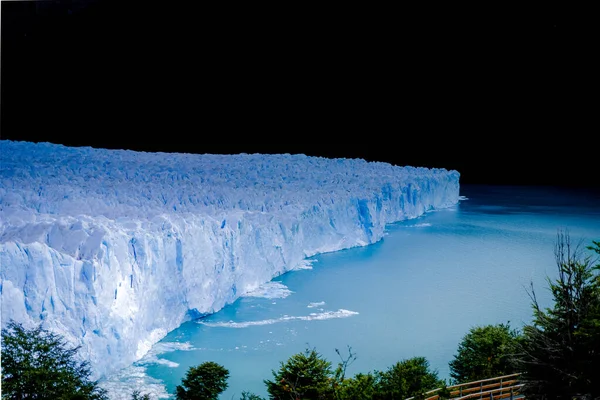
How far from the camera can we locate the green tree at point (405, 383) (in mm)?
5438

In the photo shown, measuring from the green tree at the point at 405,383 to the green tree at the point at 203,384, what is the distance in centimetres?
140

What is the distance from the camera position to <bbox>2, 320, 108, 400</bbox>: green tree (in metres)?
4.95

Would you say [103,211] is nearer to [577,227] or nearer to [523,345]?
[523,345]

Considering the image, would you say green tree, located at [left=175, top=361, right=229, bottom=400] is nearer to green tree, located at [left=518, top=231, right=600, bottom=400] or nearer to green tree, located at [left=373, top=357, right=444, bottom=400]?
green tree, located at [left=373, top=357, right=444, bottom=400]

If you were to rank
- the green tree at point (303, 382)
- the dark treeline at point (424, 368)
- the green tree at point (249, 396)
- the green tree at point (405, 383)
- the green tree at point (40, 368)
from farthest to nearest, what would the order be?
the green tree at point (249, 396)
the green tree at point (303, 382)
the green tree at point (405, 383)
the green tree at point (40, 368)
the dark treeline at point (424, 368)

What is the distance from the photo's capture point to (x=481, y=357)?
258 inches

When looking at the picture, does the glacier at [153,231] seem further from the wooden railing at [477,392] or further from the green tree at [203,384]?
the wooden railing at [477,392]

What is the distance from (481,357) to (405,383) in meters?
1.35

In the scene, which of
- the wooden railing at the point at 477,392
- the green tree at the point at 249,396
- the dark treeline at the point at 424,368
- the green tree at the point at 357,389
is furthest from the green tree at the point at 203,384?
the wooden railing at the point at 477,392

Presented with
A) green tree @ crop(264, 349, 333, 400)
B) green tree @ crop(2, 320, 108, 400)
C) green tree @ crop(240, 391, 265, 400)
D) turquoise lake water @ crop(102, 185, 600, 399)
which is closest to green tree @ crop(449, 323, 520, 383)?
turquoise lake water @ crop(102, 185, 600, 399)

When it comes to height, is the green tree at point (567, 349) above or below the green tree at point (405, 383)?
above

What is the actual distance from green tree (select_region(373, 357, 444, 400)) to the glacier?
8.65 feet

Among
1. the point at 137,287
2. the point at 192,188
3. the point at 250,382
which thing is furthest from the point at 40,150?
the point at 250,382

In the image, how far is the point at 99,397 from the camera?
508 cm
